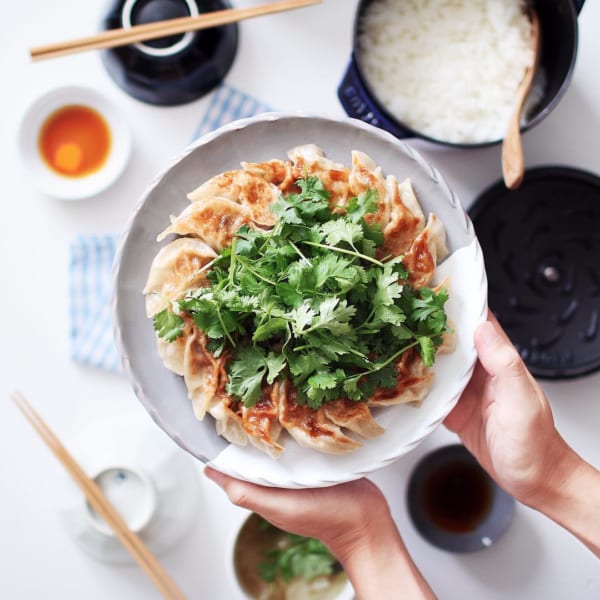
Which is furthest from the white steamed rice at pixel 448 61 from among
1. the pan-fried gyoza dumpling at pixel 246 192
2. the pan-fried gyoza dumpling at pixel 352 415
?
the pan-fried gyoza dumpling at pixel 352 415

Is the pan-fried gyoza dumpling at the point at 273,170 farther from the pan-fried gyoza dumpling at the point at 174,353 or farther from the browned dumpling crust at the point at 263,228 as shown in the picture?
the pan-fried gyoza dumpling at the point at 174,353

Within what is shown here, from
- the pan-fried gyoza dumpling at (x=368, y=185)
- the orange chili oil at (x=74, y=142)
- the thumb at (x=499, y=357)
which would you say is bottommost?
the thumb at (x=499, y=357)

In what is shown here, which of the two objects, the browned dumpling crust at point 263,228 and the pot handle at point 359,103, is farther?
the pot handle at point 359,103

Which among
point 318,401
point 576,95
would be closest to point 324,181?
→ point 318,401

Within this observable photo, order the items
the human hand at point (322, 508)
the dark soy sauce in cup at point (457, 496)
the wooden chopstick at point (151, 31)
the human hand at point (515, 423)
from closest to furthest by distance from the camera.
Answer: the human hand at point (515, 423), the human hand at point (322, 508), the wooden chopstick at point (151, 31), the dark soy sauce in cup at point (457, 496)

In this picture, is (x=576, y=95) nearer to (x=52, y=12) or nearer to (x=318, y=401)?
(x=318, y=401)

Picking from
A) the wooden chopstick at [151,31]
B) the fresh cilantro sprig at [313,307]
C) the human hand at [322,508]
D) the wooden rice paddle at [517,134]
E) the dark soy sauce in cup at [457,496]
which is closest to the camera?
the fresh cilantro sprig at [313,307]

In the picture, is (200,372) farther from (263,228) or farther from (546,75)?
(546,75)

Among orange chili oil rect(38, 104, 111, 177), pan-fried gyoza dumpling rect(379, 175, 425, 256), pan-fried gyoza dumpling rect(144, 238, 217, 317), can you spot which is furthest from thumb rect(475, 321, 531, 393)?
orange chili oil rect(38, 104, 111, 177)
